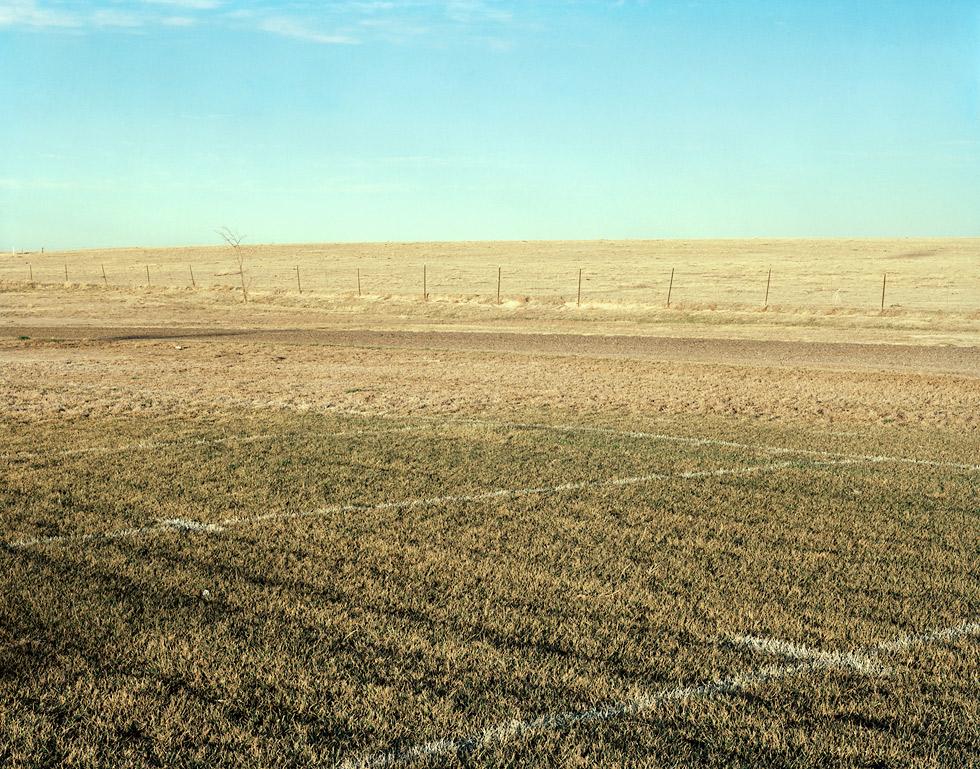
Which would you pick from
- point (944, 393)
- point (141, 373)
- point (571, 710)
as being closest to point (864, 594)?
point (571, 710)

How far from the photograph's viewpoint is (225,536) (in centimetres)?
680

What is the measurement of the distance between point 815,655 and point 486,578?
1930 mm

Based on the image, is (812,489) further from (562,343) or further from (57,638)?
(562,343)

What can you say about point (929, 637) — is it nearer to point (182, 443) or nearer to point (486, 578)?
point (486, 578)

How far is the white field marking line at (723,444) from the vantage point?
388 inches

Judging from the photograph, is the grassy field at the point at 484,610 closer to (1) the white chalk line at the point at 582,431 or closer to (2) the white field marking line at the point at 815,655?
(2) the white field marking line at the point at 815,655

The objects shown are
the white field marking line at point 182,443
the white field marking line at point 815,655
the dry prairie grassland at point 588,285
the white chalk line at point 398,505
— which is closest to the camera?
the white field marking line at point 815,655

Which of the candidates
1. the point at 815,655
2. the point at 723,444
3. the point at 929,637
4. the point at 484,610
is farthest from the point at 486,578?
the point at 723,444

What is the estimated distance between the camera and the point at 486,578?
19.6 feet

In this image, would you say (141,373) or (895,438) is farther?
(141,373)

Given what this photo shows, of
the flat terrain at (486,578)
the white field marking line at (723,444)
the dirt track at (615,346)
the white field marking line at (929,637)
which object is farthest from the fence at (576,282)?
the white field marking line at (929,637)

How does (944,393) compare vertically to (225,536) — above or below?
below

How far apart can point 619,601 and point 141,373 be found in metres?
13.0

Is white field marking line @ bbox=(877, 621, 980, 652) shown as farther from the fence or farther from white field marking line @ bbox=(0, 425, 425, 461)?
the fence
